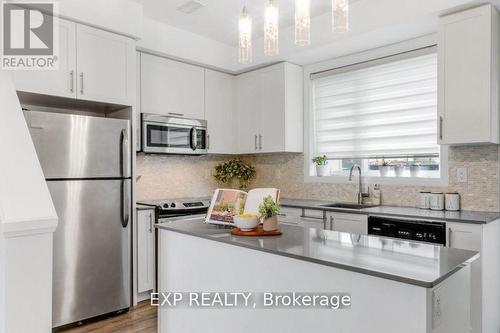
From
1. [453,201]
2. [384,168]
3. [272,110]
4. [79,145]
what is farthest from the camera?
[272,110]

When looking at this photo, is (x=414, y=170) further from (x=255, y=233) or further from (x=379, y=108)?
(x=255, y=233)

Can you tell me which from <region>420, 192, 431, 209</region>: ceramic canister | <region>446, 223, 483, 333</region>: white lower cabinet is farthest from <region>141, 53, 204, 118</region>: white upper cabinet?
<region>446, 223, 483, 333</region>: white lower cabinet

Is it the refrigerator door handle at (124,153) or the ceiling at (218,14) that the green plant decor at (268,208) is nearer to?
the refrigerator door handle at (124,153)

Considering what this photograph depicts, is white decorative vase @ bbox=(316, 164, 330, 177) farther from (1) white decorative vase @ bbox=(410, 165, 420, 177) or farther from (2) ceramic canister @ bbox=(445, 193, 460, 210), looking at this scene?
(2) ceramic canister @ bbox=(445, 193, 460, 210)

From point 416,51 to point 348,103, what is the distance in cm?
85

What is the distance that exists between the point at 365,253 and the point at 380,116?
2507mm

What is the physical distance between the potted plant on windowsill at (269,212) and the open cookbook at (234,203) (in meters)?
0.13

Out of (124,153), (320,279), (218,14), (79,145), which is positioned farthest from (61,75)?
(320,279)

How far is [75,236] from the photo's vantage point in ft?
9.66

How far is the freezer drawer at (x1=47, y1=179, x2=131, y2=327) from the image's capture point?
2871 millimetres

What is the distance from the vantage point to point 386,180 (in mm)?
3684

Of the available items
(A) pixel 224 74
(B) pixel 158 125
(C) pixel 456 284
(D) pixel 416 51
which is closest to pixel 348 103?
(D) pixel 416 51

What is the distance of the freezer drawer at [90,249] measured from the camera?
9.42ft

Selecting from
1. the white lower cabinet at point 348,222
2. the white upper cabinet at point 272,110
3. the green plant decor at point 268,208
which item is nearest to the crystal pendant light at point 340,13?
the green plant decor at point 268,208
